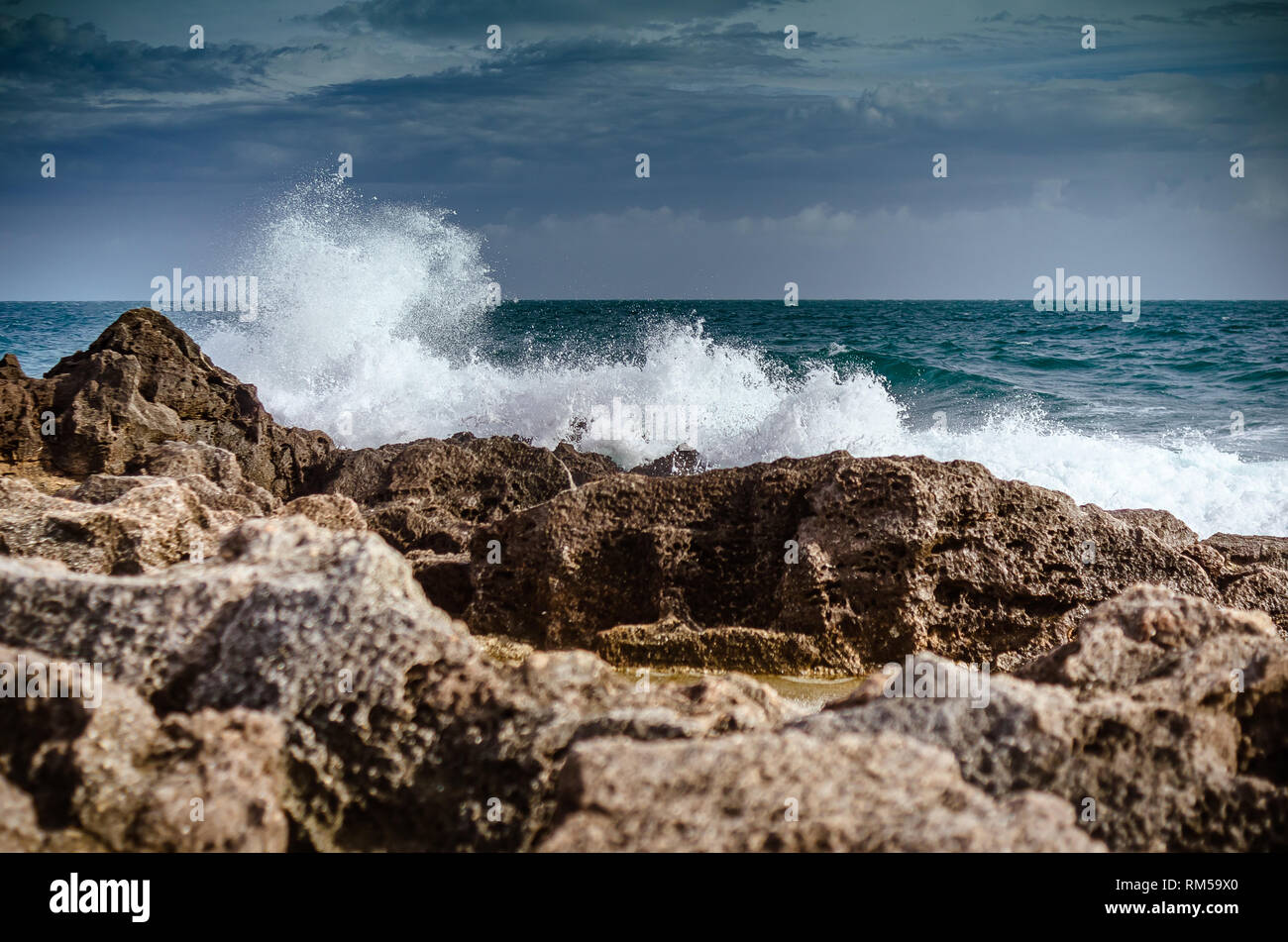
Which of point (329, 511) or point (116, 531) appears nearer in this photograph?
point (116, 531)

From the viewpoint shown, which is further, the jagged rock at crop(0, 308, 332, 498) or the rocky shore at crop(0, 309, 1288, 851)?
the jagged rock at crop(0, 308, 332, 498)

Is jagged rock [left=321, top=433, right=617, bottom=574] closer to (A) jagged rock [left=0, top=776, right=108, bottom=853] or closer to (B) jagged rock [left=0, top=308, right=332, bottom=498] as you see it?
(B) jagged rock [left=0, top=308, right=332, bottom=498]

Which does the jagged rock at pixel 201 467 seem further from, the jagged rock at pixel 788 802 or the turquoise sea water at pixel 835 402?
the turquoise sea water at pixel 835 402

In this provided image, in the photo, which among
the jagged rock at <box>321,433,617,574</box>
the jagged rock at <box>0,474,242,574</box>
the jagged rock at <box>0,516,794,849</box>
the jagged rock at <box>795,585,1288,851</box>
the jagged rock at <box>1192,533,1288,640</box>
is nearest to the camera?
the jagged rock at <box>795,585,1288,851</box>

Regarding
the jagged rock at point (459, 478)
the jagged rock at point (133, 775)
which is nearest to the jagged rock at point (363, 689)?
the jagged rock at point (133, 775)

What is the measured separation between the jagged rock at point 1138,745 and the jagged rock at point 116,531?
96.4 inches

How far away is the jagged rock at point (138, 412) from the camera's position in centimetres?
629

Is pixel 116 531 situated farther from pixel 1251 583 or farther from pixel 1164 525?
pixel 1164 525

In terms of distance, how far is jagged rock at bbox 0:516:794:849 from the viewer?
2.36 meters

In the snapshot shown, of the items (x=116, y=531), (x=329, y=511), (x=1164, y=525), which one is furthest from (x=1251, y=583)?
(x=116, y=531)

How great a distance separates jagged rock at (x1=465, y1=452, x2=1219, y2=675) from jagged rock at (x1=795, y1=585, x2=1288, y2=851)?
1934mm

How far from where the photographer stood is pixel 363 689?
96.1 inches

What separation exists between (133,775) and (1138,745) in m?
2.17

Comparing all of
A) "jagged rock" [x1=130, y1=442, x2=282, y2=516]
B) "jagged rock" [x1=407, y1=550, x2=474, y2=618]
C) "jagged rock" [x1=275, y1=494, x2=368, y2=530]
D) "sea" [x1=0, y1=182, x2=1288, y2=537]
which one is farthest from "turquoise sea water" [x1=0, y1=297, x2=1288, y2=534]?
"jagged rock" [x1=275, y1=494, x2=368, y2=530]
